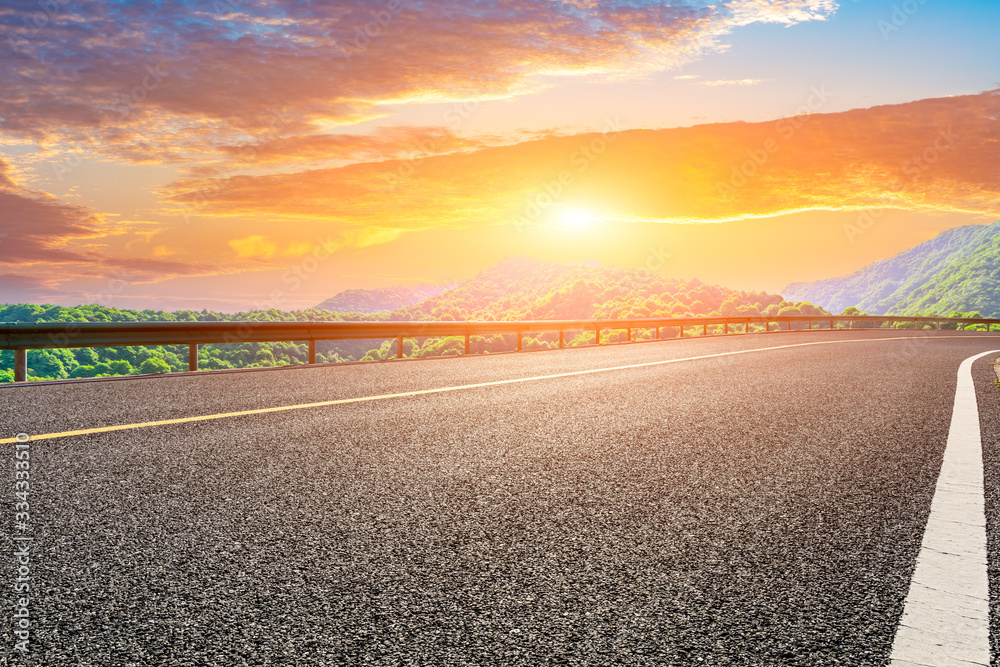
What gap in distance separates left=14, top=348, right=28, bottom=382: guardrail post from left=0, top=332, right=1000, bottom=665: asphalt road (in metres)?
2.77

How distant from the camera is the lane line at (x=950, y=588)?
100 inches

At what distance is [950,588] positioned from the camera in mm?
3105

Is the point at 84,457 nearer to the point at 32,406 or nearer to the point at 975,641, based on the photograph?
the point at 32,406

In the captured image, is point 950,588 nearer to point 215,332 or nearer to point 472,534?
point 472,534

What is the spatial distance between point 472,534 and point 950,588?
2.11 m

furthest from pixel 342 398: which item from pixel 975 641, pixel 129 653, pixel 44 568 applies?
pixel 975 641

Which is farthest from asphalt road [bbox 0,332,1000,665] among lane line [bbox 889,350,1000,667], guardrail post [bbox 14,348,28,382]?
guardrail post [bbox 14,348,28,382]

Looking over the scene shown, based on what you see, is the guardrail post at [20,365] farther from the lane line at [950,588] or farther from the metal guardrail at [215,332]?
the lane line at [950,588]

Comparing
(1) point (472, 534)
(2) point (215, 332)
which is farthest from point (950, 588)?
(2) point (215, 332)

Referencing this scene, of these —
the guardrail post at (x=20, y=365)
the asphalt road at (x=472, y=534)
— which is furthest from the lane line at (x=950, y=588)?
the guardrail post at (x=20, y=365)

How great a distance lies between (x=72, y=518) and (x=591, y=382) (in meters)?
7.80

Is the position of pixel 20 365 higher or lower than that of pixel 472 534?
higher

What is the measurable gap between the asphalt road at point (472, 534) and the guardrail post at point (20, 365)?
109 inches

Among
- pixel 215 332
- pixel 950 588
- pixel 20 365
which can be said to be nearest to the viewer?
pixel 950 588
